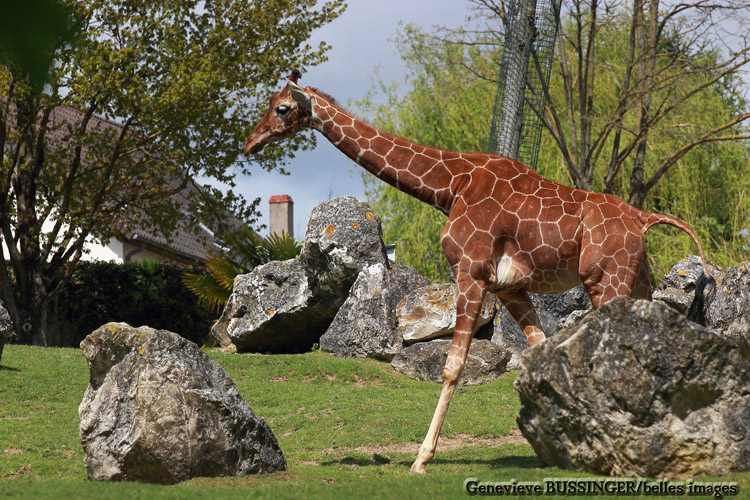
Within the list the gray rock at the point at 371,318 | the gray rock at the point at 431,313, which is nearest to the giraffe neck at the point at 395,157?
the gray rock at the point at 431,313

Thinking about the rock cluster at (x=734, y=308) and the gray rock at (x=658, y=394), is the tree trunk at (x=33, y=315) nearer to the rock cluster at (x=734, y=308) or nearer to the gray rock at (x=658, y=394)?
the rock cluster at (x=734, y=308)

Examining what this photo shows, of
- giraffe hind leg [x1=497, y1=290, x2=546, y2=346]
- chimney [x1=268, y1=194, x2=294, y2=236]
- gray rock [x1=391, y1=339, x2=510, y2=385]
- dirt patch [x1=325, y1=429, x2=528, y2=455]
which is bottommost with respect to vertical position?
dirt patch [x1=325, y1=429, x2=528, y2=455]

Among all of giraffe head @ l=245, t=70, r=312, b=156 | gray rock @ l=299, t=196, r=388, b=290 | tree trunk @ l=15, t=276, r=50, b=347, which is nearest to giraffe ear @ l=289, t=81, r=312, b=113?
giraffe head @ l=245, t=70, r=312, b=156

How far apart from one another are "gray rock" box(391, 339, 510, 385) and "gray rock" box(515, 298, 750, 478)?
794 cm

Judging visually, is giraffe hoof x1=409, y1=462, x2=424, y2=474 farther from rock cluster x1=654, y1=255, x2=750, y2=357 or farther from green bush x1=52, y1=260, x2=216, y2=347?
green bush x1=52, y1=260, x2=216, y2=347

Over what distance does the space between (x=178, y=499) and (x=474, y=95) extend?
23.2 m

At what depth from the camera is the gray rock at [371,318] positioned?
1587 centimetres

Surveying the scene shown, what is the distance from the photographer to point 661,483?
5.86 meters

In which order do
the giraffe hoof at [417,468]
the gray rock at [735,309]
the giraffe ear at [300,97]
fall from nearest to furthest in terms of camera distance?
the giraffe hoof at [417,468]
the giraffe ear at [300,97]
the gray rock at [735,309]

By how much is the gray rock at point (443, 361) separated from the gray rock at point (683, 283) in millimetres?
3497

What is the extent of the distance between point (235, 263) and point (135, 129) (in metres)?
4.71

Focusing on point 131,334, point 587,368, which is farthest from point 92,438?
point 587,368

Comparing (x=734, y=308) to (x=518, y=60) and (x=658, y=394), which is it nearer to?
(x=518, y=60)

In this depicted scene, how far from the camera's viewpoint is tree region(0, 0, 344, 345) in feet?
63.9
